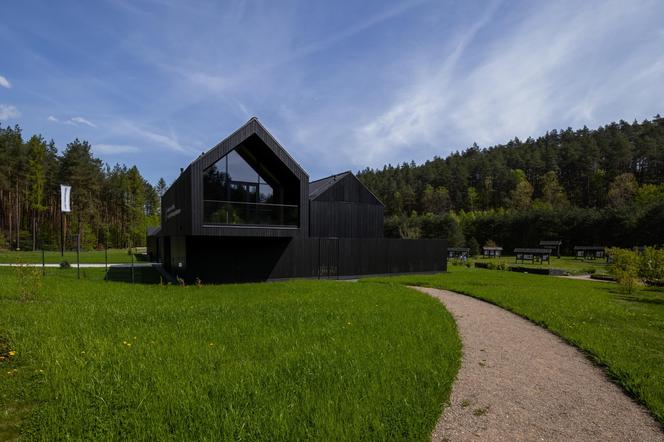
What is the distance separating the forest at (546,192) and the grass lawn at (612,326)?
29.8 metres

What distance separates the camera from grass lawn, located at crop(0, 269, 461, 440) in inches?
134

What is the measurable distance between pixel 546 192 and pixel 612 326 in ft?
229

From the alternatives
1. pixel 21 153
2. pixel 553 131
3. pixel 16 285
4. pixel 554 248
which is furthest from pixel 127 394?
pixel 553 131

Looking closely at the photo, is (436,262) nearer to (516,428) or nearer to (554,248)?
(516,428)

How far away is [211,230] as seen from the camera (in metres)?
13.7

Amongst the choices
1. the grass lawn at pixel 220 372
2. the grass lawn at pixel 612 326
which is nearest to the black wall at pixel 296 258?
the grass lawn at pixel 612 326

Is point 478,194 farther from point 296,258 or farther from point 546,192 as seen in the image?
point 296,258

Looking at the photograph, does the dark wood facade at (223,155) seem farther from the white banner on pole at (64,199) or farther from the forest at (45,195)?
the forest at (45,195)

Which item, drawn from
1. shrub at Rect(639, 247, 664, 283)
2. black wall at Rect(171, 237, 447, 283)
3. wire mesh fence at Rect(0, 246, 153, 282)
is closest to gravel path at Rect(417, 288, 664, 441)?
black wall at Rect(171, 237, 447, 283)

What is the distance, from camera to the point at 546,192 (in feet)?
223

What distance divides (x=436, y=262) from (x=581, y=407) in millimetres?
17383

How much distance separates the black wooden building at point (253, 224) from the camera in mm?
14180

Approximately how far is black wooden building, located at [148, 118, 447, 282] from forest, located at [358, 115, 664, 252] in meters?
25.7

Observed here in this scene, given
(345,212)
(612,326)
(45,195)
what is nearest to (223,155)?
A: (345,212)
